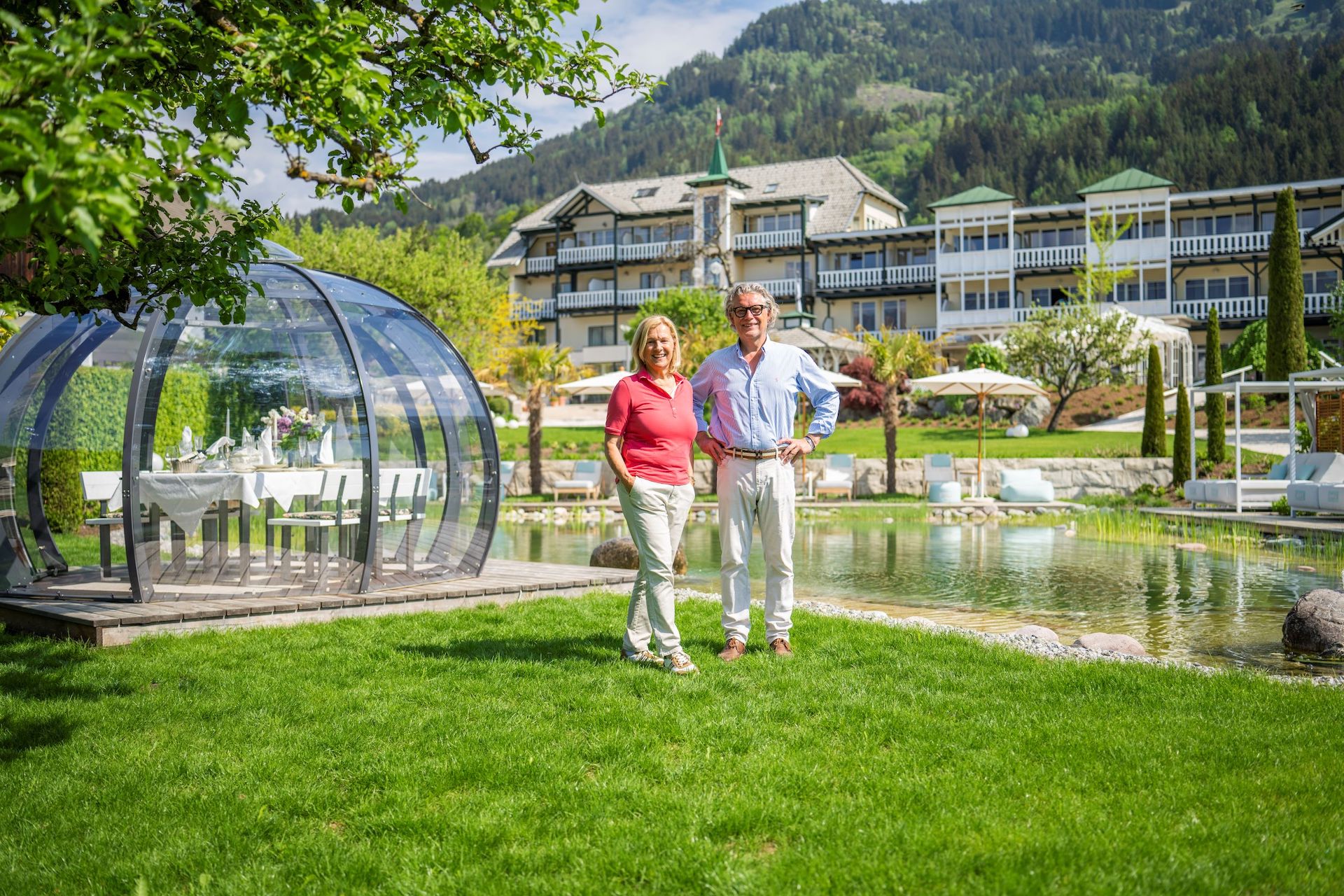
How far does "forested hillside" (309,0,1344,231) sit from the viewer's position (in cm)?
7138

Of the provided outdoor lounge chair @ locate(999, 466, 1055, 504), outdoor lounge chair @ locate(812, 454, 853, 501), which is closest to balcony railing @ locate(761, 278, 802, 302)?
outdoor lounge chair @ locate(812, 454, 853, 501)

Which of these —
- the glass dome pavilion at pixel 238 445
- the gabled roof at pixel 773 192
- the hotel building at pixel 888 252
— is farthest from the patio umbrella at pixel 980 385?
the gabled roof at pixel 773 192

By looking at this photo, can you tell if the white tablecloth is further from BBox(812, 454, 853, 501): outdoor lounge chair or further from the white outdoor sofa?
BBox(812, 454, 853, 501): outdoor lounge chair

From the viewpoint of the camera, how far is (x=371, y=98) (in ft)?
→ 11.5

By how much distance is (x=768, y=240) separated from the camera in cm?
4875

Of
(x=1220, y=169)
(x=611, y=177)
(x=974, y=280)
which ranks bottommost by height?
(x=974, y=280)

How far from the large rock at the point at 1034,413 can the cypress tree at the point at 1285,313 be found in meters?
9.00

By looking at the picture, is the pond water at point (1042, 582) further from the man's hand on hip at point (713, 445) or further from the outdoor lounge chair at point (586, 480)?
the outdoor lounge chair at point (586, 480)

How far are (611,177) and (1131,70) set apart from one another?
3044 inches

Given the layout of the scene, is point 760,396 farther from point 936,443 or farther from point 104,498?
point 936,443

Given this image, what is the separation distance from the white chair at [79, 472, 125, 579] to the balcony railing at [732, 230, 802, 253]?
4183 cm

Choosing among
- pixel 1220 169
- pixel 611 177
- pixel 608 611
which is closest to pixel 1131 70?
pixel 611 177

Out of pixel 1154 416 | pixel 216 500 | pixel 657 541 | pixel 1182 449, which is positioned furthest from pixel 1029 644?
pixel 1154 416

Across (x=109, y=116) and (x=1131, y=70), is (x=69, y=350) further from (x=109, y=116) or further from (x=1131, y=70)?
(x=1131, y=70)
